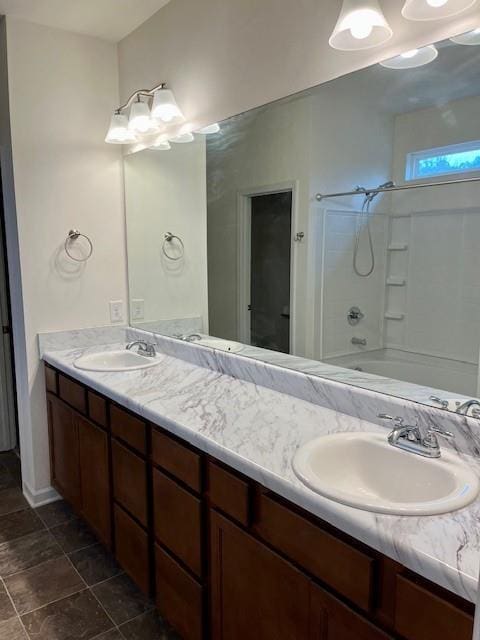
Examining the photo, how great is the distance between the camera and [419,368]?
1.55 m

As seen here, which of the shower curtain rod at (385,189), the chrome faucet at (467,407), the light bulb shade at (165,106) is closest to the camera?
the chrome faucet at (467,407)

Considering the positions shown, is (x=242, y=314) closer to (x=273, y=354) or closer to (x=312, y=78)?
(x=273, y=354)

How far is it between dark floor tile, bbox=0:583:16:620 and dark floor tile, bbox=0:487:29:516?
2.27 ft

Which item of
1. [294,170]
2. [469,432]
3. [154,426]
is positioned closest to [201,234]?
[294,170]

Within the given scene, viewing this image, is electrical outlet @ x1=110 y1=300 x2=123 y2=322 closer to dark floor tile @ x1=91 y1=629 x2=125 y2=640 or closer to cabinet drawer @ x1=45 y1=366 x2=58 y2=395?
cabinet drawer @ x1=45 y1=366 x2=58 y2=395

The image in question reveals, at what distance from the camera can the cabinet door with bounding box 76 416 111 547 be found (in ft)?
6.88

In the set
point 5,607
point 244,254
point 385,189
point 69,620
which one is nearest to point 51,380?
point 5,607

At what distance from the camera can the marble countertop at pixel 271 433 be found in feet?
2.86

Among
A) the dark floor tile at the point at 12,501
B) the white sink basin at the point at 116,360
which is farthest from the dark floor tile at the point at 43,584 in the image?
the white sink basin at the point at 116,360

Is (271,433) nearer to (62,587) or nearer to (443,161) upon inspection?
(443,161)

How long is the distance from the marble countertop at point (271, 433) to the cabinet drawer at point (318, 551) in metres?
0.05

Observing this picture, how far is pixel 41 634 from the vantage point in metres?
1.80

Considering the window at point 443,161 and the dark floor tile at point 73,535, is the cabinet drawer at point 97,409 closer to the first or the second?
the dark floor tile at point 73,535

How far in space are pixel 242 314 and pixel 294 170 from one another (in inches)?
27.7
